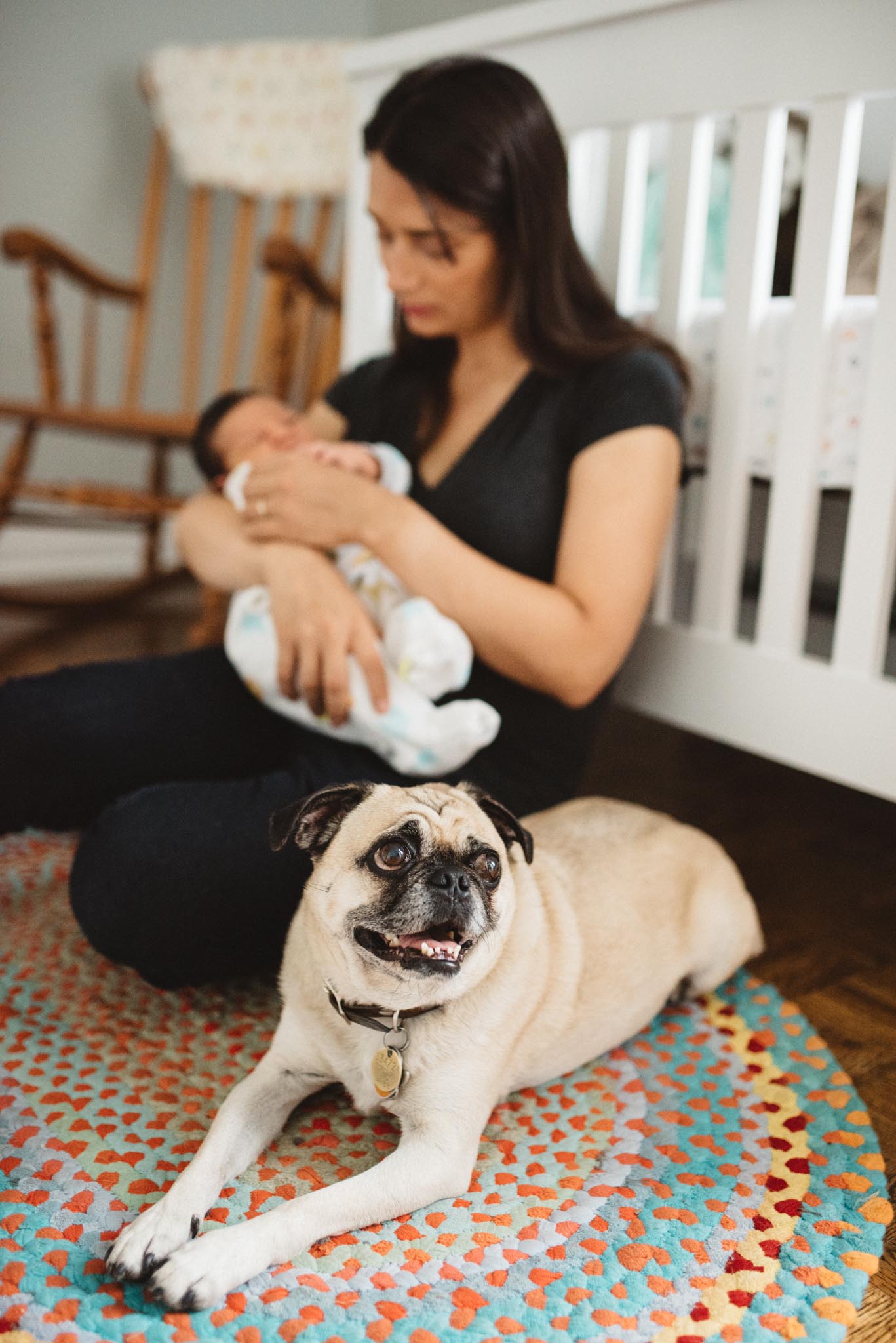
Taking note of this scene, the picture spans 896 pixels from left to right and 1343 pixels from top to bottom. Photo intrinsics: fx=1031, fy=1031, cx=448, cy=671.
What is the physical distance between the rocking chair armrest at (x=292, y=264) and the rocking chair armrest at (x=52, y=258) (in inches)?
18.7

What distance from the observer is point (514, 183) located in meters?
1.12

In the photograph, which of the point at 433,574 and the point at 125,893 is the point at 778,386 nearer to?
the point at 433,574

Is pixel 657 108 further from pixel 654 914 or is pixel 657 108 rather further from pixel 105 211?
pixel 105 211

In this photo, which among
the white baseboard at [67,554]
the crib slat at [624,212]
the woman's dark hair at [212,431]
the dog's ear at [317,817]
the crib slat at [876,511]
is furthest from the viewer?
the white baseboard at [67,554]

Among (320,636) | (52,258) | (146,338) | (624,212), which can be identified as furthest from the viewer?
(146,338)

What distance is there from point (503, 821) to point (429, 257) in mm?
652

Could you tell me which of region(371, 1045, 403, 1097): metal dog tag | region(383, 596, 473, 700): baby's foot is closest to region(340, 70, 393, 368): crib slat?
region(383, 596, 473, 700): baby's foot

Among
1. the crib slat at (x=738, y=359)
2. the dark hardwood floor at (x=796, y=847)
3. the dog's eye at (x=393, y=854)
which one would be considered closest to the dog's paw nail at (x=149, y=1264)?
the dog's eye at (x=393, y=854)

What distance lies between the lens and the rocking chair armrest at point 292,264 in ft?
6.82

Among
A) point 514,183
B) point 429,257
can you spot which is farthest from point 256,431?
point 514,183

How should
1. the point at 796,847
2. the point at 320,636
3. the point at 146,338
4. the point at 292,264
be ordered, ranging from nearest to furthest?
the point at 320,636, the point at 796,847, the point at 292,264, the point at 146,338

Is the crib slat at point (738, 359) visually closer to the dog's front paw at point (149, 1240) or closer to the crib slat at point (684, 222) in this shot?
the crib slat at point (684, 222)

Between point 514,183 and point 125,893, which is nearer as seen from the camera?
point 125,893

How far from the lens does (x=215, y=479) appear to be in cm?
148
